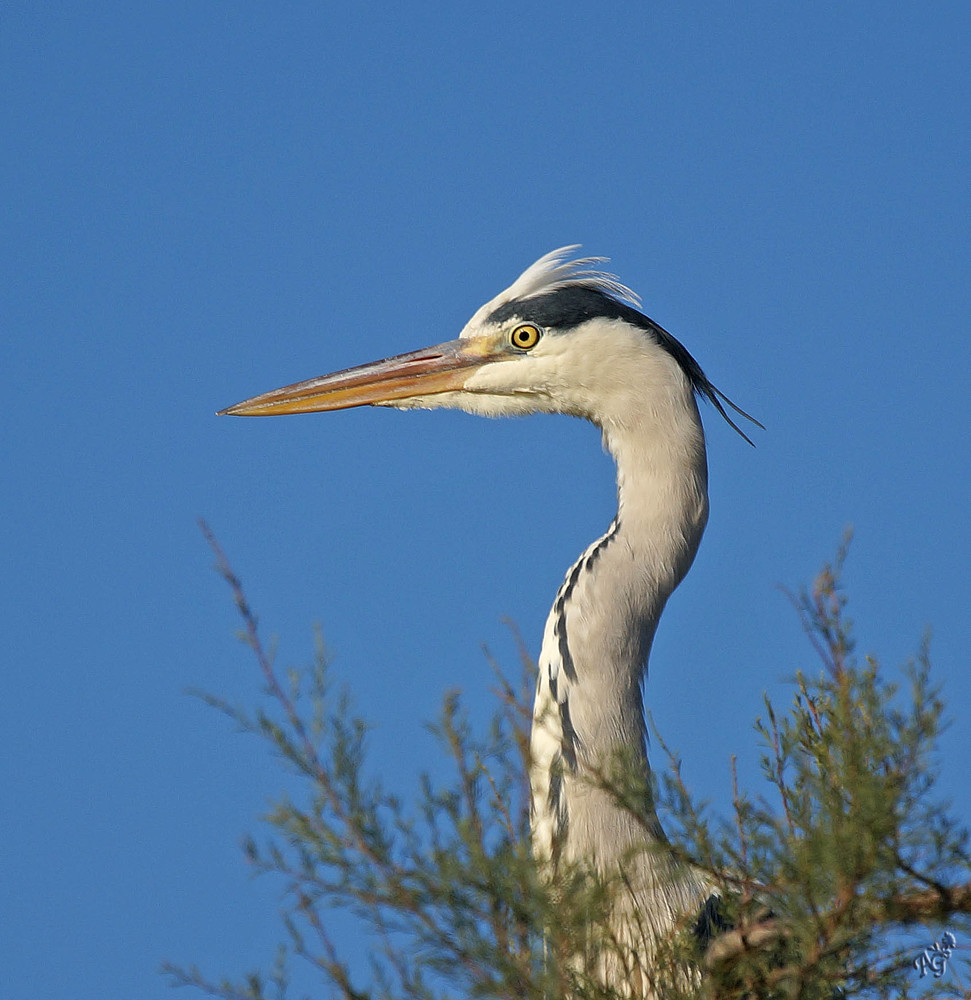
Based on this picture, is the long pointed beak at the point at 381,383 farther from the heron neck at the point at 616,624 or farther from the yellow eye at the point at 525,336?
the heron neck at the point at 616,624

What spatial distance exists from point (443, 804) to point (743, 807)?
431mm

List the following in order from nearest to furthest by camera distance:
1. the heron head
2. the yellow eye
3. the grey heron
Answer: the grey heron → the heron head → the yellow eye

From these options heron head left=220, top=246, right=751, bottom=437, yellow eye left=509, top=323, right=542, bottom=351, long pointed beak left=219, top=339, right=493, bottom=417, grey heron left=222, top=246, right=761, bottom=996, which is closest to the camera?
grey heron left=222, top=246, right=761, bottom=996

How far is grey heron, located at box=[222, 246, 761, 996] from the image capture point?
246 centimetres

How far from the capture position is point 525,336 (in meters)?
3.15

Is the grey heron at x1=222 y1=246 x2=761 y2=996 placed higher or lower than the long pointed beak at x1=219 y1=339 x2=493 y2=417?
lower

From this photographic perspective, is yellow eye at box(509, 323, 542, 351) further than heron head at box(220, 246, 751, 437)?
Yes

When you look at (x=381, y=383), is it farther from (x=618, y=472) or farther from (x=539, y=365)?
(x=618, y=472)

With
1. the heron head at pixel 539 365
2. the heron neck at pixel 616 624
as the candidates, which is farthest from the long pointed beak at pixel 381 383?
the heron neck at pixel 616 624

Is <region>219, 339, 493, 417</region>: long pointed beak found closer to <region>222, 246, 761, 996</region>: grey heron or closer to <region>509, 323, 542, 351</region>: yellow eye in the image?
<region>222, 246, 761, 996</region>: grey heron

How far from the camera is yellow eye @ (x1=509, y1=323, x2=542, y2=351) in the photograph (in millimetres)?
3125

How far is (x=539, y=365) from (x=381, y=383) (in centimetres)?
50

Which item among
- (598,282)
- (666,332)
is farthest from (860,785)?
(598,282)

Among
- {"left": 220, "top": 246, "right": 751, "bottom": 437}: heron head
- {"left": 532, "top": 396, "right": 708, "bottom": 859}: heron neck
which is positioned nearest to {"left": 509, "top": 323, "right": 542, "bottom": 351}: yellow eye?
{"left": 220, "top": 246, "right": 751, "bottom": 437}: heron head
